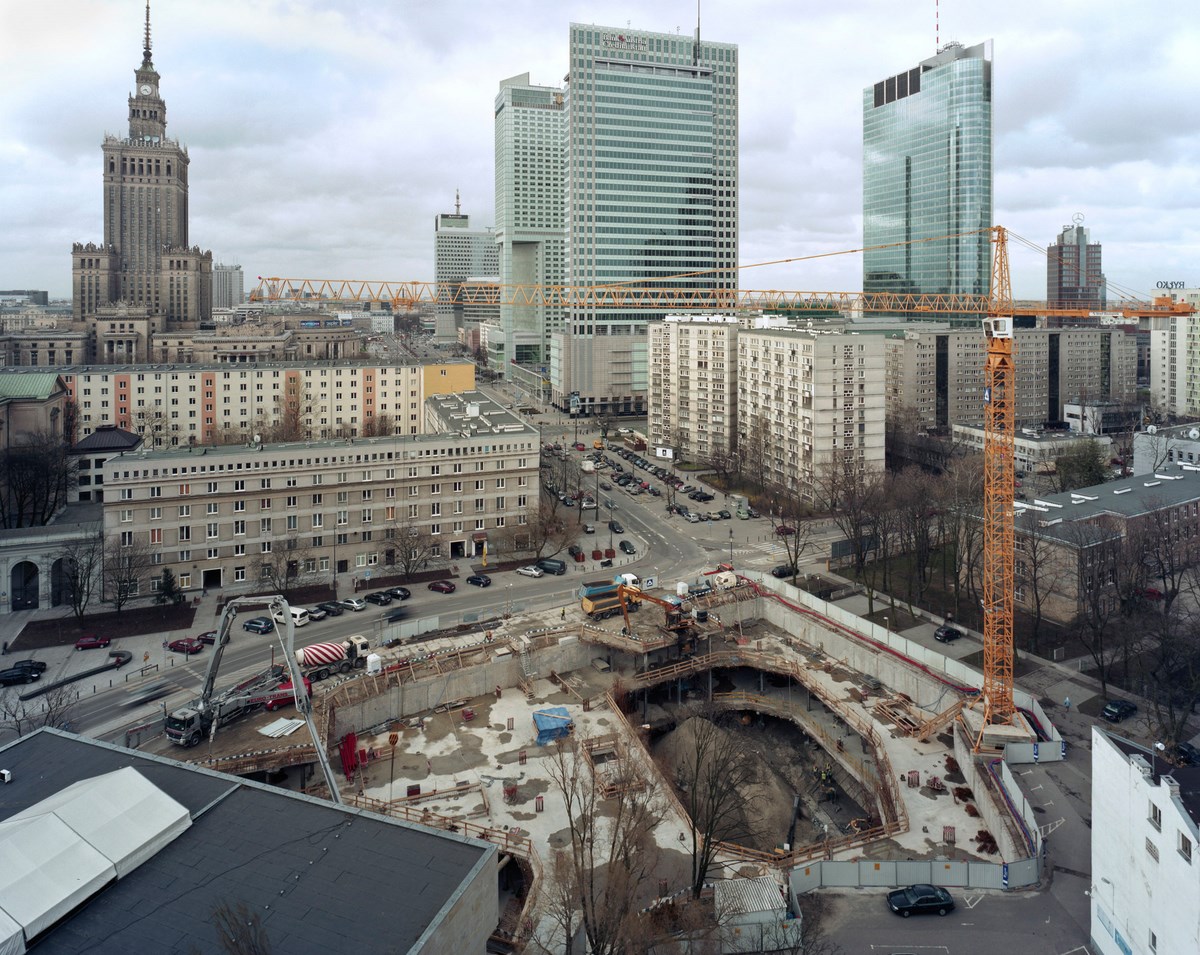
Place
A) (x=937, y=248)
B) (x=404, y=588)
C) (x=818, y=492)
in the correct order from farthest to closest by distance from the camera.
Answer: (x=937, y=248) < (x=818, y=492) < (x=404, y=588)

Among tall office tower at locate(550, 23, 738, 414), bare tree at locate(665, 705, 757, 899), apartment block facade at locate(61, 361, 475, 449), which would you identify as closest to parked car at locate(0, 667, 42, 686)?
bare tree at locate(665, 705, 757, 899)

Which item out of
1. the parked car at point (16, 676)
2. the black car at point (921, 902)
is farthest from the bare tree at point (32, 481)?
the black car at point (921, 902)

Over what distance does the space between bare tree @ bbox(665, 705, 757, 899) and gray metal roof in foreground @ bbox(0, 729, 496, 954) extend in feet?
18.0

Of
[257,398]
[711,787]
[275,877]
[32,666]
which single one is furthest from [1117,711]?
[257,398]

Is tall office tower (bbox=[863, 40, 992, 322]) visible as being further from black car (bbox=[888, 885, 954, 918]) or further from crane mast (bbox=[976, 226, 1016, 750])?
black car (bbox=[888, 885, 954, 918])

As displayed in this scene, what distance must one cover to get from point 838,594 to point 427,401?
3448 centimetres

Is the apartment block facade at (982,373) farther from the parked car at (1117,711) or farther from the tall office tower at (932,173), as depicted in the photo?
the parked car at (1117,711)

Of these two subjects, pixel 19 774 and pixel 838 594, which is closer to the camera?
pixel 19 774

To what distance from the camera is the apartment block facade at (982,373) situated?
77250 mm

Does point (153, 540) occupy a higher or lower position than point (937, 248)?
lower

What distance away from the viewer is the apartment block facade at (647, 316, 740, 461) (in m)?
65.4

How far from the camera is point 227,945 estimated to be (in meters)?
12.1

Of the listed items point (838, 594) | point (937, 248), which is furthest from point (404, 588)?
point (937, 248)

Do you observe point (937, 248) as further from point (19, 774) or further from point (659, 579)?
point (19, 774)
